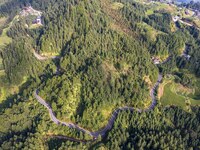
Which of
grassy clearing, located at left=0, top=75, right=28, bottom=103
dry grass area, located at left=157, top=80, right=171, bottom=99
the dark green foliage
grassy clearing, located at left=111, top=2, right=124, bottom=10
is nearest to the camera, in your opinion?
the dark green foliage

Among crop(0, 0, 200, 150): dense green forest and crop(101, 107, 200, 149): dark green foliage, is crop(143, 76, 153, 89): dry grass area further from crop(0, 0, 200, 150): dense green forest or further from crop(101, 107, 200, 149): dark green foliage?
crop(101, 107, 200, 149): dark green foliage

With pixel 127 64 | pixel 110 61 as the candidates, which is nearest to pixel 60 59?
pixel 110 61

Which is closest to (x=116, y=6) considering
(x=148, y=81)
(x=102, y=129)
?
(x=148, y=81)

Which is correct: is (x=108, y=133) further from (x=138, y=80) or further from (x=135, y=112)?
(x=138, y=80)

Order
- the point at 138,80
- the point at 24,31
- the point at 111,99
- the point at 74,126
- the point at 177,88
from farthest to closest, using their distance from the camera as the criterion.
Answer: the point at 24,31 < the point at 177,88 < the point at 138,80 < the point at 111,99 < the point at 74,126

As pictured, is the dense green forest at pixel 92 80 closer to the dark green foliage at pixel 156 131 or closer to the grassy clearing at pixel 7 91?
the dark green foliage at pixel 156 131

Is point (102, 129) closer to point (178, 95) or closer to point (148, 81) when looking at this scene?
point (148, 81)

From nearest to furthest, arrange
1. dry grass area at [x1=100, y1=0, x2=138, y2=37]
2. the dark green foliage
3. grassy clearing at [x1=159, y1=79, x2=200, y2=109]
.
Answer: the dark green foliage, grassy clearing at [x1=159, y1=79, x2=200, y2=109], dry grass area at [x1=100, y1=0, x2=138, y2=37]

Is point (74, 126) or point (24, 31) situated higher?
point (24, 31)

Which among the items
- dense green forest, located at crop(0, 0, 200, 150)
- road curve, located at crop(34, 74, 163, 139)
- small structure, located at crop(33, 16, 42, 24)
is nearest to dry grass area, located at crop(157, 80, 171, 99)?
dense green forest, located at crop(0, 0, 200, 150)
